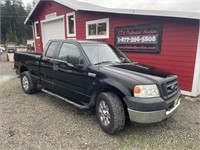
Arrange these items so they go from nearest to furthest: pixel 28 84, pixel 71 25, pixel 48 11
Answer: pixel 28 84 < pixel 71 25 < pixel 48 11

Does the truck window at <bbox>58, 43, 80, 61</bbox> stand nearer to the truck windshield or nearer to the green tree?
the truck windshield

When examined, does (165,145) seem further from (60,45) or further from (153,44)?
(153,44)

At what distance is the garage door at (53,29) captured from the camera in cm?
1137

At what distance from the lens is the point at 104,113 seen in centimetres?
345

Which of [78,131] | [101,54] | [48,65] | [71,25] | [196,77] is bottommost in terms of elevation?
[78,131]

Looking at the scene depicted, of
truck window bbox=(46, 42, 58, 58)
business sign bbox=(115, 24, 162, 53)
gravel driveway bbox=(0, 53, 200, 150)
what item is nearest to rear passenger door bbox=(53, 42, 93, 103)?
truck window bbox=(46, 42, 58, 58)

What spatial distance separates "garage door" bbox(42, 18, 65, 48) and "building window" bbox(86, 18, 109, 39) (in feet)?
8.29

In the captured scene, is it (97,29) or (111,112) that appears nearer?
(111,112)

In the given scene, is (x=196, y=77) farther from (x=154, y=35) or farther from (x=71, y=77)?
(x=71, y=77)

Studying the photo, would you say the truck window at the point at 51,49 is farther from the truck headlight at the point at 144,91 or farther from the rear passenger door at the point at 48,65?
the truck headlight at the point at 144,91

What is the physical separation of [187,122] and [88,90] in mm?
2372

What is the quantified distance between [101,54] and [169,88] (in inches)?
67.5

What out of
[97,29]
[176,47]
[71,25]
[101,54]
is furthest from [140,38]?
[71,25]

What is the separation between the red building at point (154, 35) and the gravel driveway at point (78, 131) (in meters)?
1.72
